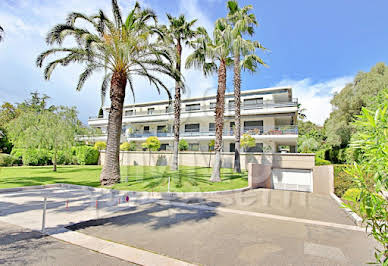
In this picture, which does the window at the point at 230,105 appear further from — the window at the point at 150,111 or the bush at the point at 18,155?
the bush at the point at 18,155

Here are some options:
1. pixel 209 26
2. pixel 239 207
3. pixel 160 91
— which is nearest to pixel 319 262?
pixel 239 207

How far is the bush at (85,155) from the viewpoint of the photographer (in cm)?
2701

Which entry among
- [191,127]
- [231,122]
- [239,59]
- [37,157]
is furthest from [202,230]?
[37,157]

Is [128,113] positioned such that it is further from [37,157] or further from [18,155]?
[18,155]

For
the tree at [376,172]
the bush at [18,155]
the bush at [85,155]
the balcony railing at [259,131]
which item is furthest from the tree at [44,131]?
the tree at [376,172]

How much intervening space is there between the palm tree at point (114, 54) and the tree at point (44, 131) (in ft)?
28.4

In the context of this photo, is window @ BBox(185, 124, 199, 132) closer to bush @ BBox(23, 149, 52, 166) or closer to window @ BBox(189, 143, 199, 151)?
window @ BBox(189, 143, 199, 151)

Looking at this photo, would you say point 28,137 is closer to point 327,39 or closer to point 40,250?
point 40,250

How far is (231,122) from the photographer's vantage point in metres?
28.2

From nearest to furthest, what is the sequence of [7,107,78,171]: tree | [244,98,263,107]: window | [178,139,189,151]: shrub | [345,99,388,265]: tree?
[345,99,388,265]: tree, [7,107,78,171]: tree, [178,139,189,151]: shrub, [244,98,263,107]: window

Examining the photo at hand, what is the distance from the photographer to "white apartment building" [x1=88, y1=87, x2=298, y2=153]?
942 inches

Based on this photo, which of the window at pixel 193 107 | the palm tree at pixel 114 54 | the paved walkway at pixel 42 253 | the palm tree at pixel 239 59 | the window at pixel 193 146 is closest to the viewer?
the paved walkway at pixel 42 253

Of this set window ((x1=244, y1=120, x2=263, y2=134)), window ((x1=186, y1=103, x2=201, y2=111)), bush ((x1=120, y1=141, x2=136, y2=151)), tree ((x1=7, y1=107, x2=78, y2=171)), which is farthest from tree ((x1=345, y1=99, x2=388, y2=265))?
window ((x1=186, y1=103, x2=201, y2=111))

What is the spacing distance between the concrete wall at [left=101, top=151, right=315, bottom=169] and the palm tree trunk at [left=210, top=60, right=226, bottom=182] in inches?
269
